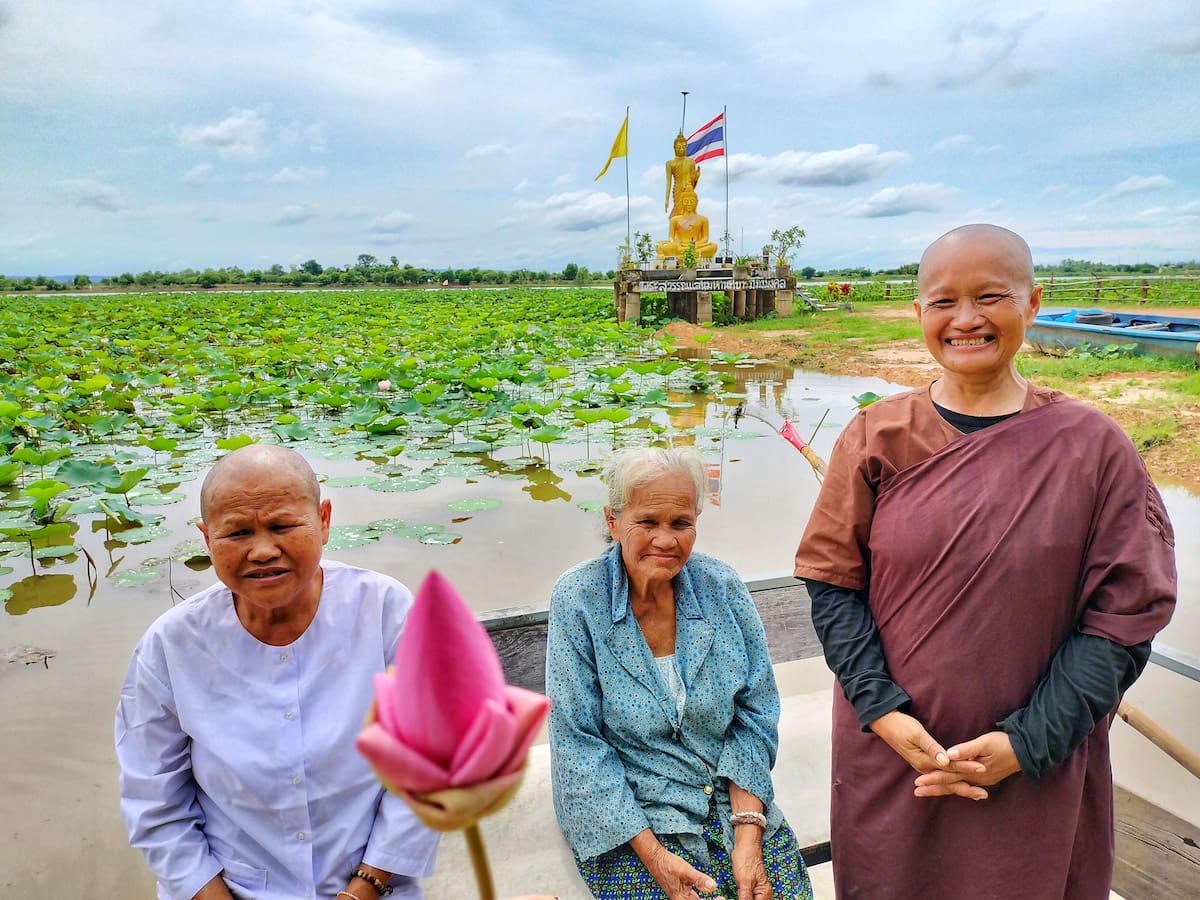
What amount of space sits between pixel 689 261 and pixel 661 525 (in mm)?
16570

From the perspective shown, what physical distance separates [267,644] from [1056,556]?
1305 mm

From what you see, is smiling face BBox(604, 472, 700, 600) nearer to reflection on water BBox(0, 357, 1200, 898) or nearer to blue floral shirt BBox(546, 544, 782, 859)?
blue floral shirt BBox(546, 544, 782, 859)

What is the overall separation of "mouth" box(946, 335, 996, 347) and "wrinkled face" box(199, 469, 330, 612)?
1.10m

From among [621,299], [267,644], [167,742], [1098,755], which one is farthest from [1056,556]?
[621,299]

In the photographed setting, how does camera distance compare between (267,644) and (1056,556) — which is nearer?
(1056,556)

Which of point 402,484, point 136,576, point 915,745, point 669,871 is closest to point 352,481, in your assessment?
point 402,484

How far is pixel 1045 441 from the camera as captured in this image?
1.24 m

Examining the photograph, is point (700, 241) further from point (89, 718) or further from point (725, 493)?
point (89, 718)

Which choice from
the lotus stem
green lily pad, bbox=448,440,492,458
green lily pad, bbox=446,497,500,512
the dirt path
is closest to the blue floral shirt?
the lotus stem

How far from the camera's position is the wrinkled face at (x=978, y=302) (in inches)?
49.1

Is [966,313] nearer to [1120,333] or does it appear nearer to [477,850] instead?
[477,850]

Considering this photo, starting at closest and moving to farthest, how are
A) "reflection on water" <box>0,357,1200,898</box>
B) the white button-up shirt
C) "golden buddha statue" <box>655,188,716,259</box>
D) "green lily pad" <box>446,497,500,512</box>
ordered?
the white button-up shirt, "reflection on water" <box>0,357,1200,898</box>, "green lily pad" <box>446,497,500,512</box>, "golden buddha statue" <box>655,188,716,259</box>

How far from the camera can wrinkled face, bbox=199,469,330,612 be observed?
1.27 m

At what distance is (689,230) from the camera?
18062mm
